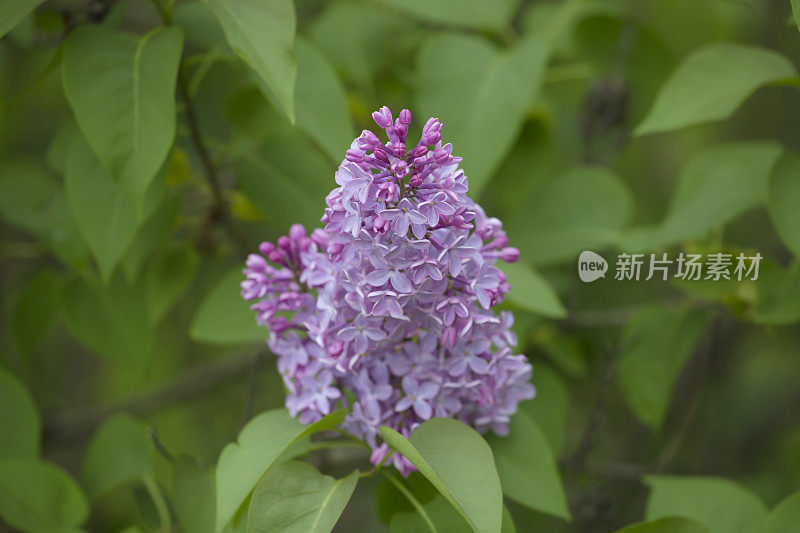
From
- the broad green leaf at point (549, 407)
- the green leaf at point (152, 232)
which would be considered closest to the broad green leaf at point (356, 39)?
the green leaf at point (152, 232)

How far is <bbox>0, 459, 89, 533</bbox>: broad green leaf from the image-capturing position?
48.8 inches

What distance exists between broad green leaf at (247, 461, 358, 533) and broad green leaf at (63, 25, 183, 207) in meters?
0.43

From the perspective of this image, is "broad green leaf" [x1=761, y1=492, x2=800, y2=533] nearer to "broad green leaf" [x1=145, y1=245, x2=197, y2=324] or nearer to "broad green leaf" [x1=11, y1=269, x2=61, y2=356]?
"broad green leaf" [x1=145, y1=245, x2=197, y2=324]

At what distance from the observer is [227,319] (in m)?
1.33

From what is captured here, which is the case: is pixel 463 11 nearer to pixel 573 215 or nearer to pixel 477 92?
pixel 477 92

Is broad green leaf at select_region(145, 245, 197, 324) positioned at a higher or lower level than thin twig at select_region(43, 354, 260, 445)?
higher

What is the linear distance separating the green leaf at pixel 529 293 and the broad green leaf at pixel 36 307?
1.02 m

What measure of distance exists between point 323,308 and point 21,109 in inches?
85.2

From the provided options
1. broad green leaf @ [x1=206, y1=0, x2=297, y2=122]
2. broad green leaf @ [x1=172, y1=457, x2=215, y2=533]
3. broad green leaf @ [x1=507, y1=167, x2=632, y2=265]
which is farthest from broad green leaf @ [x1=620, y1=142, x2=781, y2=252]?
broad green leaf @ [x1=172, y1=457, x2=215, y2=533]

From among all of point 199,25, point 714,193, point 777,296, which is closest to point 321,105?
point 199,25

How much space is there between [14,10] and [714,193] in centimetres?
128

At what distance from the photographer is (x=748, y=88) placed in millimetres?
1308

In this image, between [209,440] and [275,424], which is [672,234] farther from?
[209,440]

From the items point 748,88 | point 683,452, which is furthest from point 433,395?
point 683,452
